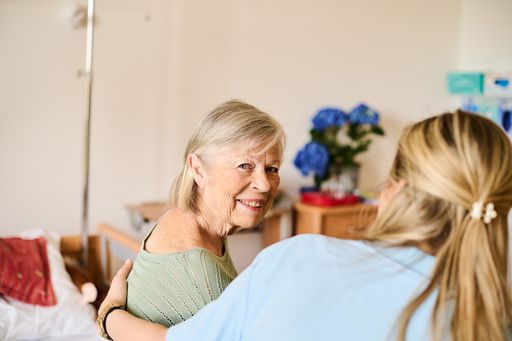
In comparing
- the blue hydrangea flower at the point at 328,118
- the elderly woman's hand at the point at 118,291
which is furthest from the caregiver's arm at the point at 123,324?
the blue hydrangea flower at the point at 328,118

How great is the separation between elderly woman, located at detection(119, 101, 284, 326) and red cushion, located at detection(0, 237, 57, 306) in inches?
46.7

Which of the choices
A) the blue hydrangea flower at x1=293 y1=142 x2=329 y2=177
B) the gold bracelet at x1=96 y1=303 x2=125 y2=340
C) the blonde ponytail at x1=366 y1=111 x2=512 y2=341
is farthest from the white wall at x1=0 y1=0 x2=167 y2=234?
the blonde ponytail at x1=366 y1=111 x2=512 y2=341

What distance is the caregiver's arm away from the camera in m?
1.00

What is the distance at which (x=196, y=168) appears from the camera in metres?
1.27

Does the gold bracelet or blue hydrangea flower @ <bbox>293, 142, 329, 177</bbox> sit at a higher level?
blue hydrangea flower @ <bbox>293, 142, 329, 177</bbox>

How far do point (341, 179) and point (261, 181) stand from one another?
93.1 inches

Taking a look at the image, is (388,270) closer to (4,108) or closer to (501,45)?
(4,108)

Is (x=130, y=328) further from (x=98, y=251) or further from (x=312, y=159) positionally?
(x=312, y=159)

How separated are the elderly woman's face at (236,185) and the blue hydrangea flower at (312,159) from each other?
81.5 inches

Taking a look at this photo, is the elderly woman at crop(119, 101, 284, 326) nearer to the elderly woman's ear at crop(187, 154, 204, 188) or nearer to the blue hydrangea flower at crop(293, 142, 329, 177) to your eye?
the elderly woman's ear at crop(187, 154, 204, 188)

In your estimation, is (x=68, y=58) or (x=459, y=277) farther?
(x=68, y=58)

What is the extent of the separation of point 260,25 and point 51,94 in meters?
1.31

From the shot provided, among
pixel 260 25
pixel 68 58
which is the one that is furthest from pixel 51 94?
pixel 260 25

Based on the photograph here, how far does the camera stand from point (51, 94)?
2898 millimetres
